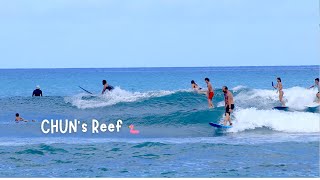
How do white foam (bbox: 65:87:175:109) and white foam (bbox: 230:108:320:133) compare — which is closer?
white foam (bbox: 230:108:320:133)

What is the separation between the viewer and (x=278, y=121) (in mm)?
19859

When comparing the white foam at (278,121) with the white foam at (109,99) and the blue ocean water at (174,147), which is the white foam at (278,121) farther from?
the white foam at (109,99)

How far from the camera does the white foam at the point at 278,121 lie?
19125 millimetres

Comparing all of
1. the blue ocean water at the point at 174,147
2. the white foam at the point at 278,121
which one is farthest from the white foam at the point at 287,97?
the white foam at the point at 278,121

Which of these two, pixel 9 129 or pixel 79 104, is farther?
pixel 79 104

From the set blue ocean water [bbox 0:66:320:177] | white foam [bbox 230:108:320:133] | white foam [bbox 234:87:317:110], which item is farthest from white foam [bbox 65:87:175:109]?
white foam [bbox 230:108:320:133]

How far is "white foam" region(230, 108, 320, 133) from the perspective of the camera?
19125 mm

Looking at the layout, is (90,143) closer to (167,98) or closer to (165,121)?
(165,121)

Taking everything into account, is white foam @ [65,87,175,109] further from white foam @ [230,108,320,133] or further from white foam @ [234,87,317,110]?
white foam @ [230,108,320,133]

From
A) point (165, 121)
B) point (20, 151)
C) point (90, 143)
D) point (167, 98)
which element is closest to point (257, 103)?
point (167, 98)

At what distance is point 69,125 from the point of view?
2273 cm

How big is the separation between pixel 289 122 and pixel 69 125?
8.19 meters

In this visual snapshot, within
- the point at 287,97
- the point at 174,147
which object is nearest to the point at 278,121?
the point at 174,147

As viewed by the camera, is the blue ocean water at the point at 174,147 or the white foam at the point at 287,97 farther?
the white foam at the point at 287,97
